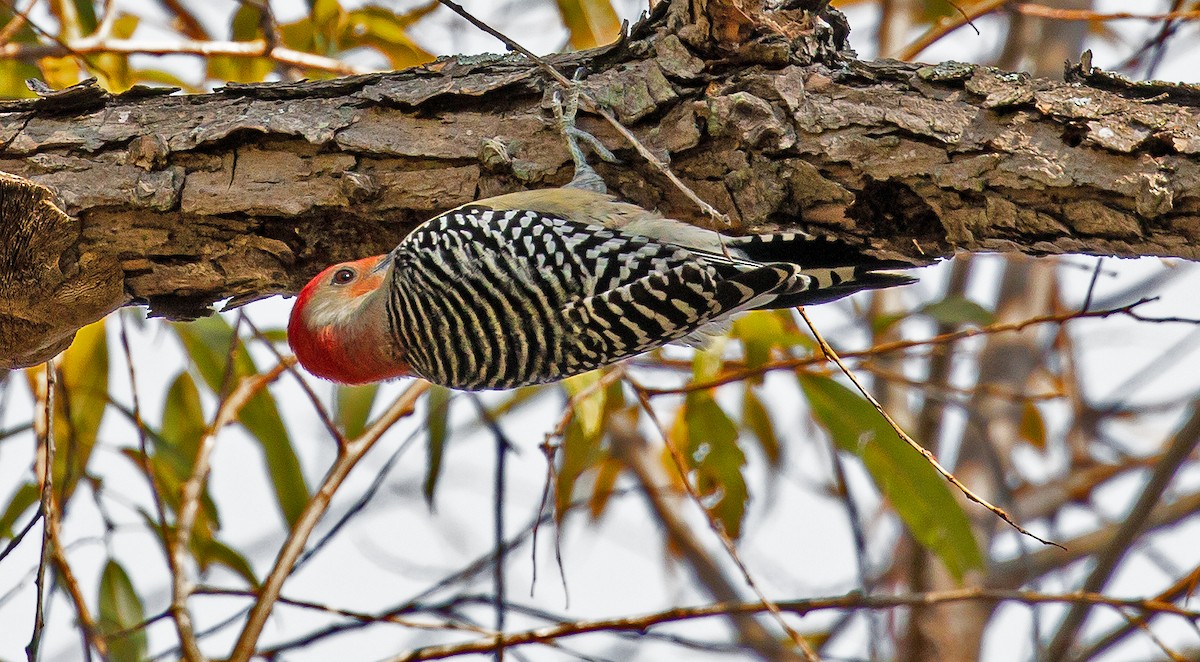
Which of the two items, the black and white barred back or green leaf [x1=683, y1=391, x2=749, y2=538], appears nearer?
the black and white barred back

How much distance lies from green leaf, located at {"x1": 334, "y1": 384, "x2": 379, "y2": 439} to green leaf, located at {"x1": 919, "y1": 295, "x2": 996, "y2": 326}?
1.96 metres

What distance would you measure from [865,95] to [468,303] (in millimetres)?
1057

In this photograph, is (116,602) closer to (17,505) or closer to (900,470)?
(17,505)

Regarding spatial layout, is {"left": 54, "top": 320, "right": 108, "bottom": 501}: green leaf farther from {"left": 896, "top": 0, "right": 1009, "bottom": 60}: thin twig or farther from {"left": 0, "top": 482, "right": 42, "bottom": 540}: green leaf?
{"left": 896, "top": 0, "right": 1009, "bottom": 60}: thin twig

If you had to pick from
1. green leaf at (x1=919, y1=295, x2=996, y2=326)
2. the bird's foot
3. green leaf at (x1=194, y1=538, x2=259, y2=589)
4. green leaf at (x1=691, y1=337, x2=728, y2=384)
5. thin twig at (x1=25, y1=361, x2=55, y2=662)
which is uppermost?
A: green leaf at (x1=919, y1=295, x2=996, y2=326)

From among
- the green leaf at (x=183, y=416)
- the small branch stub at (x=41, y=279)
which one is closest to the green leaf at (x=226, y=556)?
the green leaf at (x=183, y=416)

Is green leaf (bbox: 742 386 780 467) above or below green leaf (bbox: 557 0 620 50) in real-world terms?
below

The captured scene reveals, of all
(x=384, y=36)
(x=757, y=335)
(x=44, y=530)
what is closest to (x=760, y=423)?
(x=757, y=335)

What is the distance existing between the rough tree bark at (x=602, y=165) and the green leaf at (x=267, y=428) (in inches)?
45.9

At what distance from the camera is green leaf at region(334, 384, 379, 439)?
4.10 meters

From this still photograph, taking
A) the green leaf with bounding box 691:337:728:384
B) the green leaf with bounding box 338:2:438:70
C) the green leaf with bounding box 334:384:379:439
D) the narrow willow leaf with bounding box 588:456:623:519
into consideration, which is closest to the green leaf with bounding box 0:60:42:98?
the green leaf with bounding box 338:2:438:70

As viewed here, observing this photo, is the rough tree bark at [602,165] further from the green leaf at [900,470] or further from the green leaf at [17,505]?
the green leaf at [17,505]

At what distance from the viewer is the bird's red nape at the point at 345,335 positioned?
2977mm

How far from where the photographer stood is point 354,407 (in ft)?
13.6
